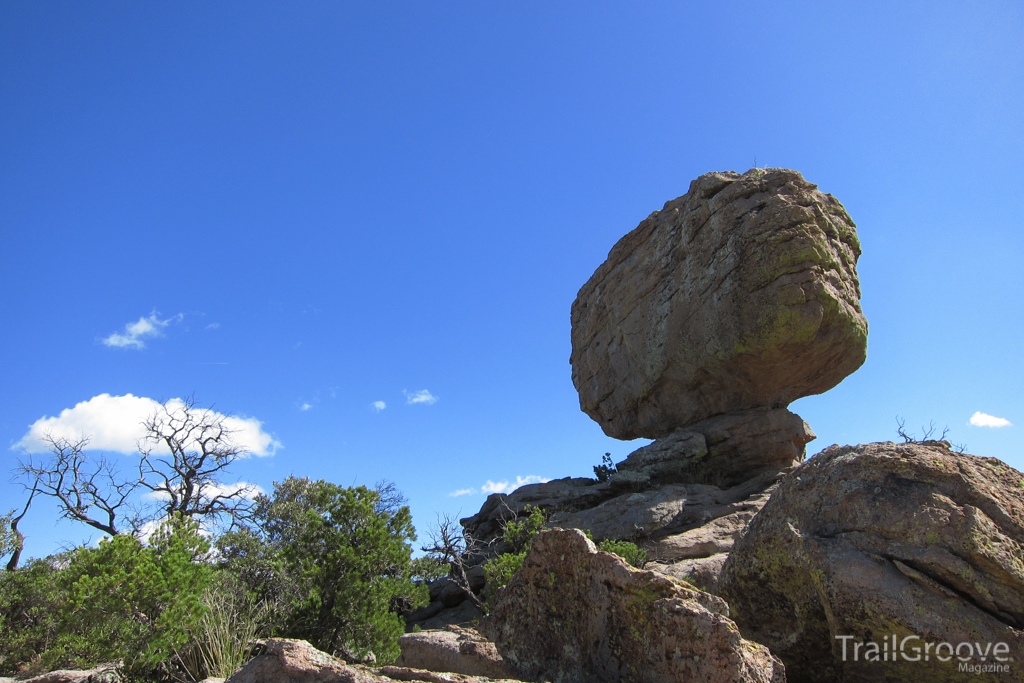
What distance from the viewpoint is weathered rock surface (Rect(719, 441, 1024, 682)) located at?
4.21 metres

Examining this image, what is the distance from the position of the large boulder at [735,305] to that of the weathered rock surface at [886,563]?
14754mm

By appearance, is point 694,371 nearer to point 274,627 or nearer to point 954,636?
point 274,627

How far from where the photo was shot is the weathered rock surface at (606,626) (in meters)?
3.41

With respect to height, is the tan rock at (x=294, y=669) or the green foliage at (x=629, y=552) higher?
the green foliage at (x=629, y=552)

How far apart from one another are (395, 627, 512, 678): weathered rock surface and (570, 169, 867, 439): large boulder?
14.9 m

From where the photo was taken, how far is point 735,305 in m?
20.0

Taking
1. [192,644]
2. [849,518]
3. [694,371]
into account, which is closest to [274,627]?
[192,644]

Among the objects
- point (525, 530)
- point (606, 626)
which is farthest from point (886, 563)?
point (525, 530)

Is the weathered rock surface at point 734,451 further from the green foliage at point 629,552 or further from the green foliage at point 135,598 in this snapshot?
the green foliage at point 135,598

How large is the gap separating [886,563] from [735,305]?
16.4 metres

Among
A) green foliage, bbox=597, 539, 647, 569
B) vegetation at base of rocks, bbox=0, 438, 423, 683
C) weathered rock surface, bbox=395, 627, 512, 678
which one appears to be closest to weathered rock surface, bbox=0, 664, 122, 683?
vegetation at base of rocks, bbox=0, 438, 423, 683

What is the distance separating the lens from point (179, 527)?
11445 millimetres

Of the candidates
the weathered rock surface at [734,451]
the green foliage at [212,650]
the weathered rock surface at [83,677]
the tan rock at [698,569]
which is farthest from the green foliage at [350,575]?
the weathered rock surface at [734,451]

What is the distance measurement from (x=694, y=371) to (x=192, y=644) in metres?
16.8
